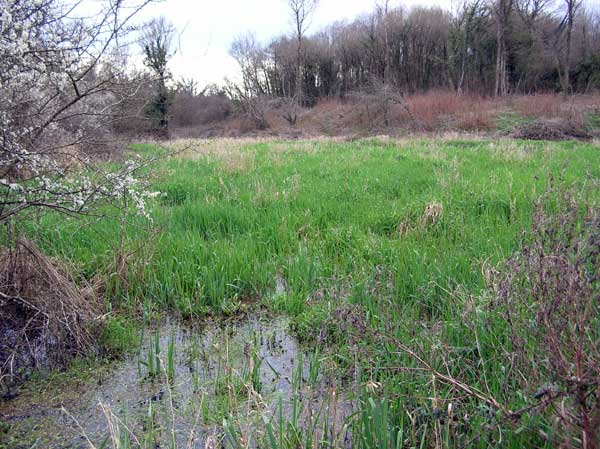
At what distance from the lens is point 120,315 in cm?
366

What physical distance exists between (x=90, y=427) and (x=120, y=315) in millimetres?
1288

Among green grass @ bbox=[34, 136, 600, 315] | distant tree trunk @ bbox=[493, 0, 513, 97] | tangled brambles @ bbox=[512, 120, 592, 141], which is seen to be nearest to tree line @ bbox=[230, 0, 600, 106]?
distant tree trunk @ bbox=[493, 0, 513, 97]

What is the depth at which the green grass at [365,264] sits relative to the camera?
2.36m

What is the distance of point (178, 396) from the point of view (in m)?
2.70

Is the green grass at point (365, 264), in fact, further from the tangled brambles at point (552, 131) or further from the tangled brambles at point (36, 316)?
the tangled brambles at point (552, 131)

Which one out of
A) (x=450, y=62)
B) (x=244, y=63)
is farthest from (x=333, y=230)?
(x=244, y=63)

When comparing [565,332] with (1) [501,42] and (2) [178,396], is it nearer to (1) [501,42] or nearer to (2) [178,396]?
(2) [178,396]

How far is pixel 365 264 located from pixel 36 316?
104 inches

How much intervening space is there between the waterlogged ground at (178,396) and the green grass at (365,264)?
20cm

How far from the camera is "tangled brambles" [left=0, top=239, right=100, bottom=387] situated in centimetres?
300

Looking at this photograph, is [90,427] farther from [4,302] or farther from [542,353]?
[542,353]

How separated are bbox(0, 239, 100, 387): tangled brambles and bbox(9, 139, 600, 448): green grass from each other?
26cm

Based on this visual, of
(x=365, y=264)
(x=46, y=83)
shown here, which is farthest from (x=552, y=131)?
(x=46, y=83)

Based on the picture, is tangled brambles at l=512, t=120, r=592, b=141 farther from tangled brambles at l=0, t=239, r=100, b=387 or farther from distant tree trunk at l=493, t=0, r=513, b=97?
tangled brambles at l=0, t=239, r=100, b=387
